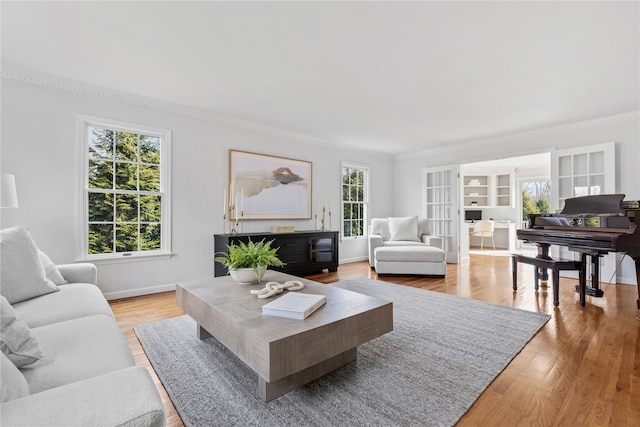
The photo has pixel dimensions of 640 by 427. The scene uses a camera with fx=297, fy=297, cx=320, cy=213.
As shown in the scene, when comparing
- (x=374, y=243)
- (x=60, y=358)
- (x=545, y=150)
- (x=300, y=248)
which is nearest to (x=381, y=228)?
(x=374, y=243)

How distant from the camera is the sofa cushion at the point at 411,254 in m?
4.54

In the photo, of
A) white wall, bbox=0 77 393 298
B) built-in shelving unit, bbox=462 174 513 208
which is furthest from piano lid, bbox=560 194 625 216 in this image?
built-in shelving unit, bbox=462 174 513 208

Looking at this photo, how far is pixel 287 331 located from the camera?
1.42m

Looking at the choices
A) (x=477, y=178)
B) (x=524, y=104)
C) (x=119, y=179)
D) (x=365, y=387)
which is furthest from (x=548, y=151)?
(x=119, y=179)

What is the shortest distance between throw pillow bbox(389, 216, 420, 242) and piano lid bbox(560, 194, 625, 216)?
225 cm

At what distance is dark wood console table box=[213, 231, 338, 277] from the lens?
4031mm

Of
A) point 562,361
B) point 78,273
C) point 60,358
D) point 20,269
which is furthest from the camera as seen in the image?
point 78,273

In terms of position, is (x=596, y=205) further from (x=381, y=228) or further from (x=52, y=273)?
(x=52, y=273)

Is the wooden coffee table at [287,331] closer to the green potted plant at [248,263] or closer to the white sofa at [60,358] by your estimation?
the green potted plant at [248,263]

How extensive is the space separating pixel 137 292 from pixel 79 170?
4.95ft

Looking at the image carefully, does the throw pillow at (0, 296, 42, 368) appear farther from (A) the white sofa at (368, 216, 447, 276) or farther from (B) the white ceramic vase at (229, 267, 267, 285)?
(A) the white sofa at (368, 216, 447, 276)

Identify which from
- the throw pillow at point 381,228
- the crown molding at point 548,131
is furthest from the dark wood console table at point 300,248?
the crown molding at point 548,131

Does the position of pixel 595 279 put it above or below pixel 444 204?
below

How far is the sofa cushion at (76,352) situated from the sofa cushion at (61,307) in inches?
4.7
